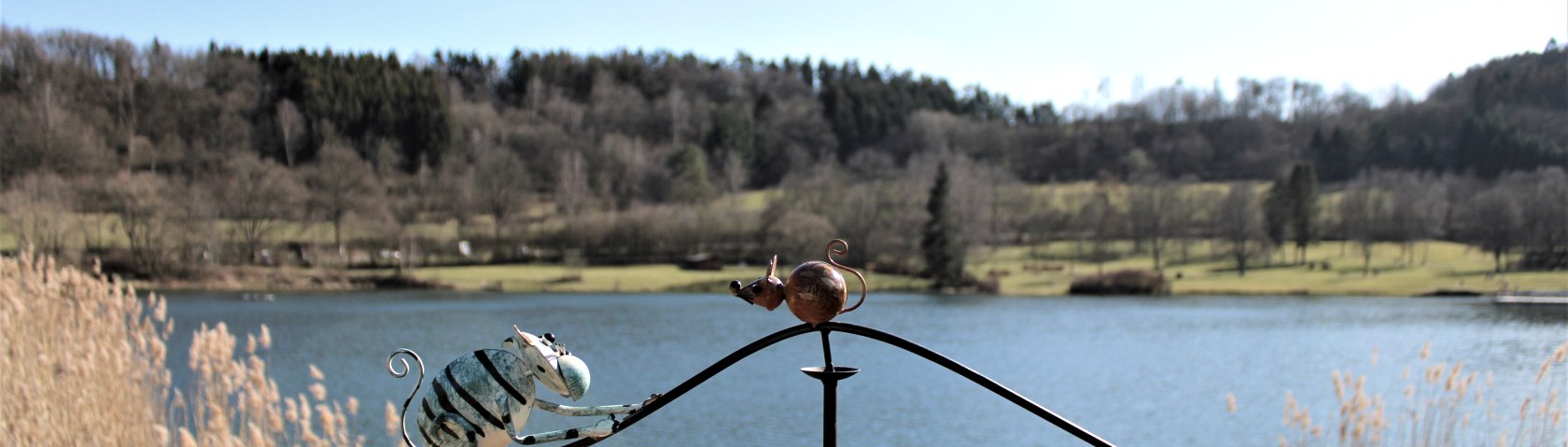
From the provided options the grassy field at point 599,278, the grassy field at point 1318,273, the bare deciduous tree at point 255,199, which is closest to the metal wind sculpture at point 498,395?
the grassy field at point 599,278

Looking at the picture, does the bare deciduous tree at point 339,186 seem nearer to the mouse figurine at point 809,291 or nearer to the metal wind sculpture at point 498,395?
the metal wind sculpture at point 498,395

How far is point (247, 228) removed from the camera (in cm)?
8275

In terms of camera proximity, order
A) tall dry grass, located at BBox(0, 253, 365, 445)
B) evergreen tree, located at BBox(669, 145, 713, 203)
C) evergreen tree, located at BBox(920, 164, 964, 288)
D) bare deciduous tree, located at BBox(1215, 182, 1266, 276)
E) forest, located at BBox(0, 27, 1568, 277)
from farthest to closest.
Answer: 1. evergreen tree, located at BBox(669, 145, 713, 203)
2. bare deciduous tree, located at BBox(1215, 182, 1266, 276)
3. forest, located at BBox(0, 27, 1568, 277)
4. evergreen tree, located at BBox(920, 164, 964, 288)
5. tall dry grass, located at BBox(0, 253, 365, 445)

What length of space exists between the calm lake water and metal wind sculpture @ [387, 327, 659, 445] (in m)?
7.68

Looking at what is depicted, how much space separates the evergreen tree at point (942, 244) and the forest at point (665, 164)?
1888 millimetres

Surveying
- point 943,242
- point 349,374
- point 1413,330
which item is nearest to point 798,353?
point 349,374

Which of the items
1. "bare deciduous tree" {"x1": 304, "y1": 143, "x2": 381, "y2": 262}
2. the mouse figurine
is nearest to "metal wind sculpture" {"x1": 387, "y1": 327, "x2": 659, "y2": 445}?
the mouse figurine

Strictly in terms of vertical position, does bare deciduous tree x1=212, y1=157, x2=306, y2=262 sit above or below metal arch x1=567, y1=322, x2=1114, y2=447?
above

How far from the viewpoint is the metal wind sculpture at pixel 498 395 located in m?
2.23

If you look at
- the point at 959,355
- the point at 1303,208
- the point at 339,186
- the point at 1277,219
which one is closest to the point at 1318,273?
the point at 1303,208

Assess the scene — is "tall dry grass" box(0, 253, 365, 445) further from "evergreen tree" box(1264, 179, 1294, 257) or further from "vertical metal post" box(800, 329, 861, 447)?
"evergreen tree" box(1264, 179, 1294, 257)

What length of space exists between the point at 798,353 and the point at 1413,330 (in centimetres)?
2630

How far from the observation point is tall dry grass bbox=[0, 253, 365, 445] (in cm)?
605

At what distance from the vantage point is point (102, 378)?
22.3 ft
